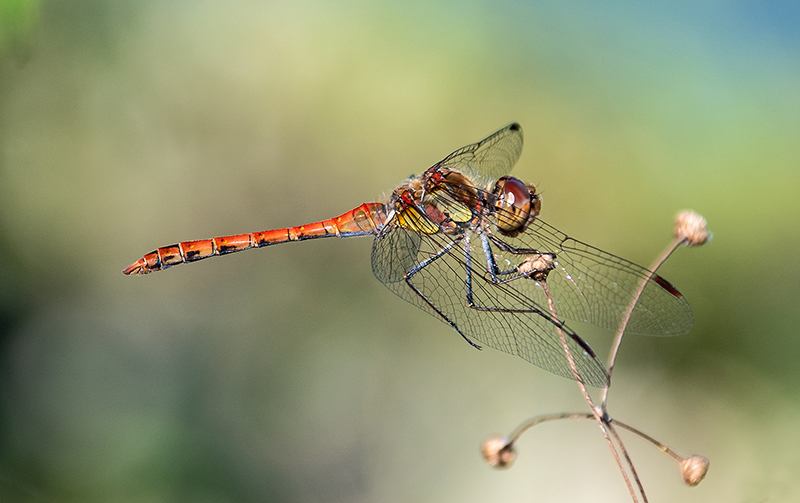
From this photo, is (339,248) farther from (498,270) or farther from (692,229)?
(692,229)

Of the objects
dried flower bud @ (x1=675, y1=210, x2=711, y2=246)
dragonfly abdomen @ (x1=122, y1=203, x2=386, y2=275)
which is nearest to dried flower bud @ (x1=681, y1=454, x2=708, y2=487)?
dried flower bud @ (x1=675, y1=210, x2=711, y2=246)

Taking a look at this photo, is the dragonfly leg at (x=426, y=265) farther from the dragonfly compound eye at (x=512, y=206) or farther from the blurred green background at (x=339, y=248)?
the blurred green background at (x=339, y=248)

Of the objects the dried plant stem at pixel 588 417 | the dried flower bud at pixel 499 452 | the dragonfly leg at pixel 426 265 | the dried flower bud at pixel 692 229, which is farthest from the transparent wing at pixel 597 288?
the dried flower bud at pixel 499 452

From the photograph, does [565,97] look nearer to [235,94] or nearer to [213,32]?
[235,94]

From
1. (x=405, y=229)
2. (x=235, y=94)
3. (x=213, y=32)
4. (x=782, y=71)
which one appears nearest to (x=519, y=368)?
(x=405, y=229)

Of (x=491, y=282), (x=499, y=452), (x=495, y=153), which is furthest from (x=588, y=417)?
(x=495, y=153)

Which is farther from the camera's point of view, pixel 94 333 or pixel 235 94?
pixel 235 94
